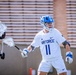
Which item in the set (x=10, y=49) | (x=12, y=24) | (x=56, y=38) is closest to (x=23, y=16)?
(x=12, y=24)

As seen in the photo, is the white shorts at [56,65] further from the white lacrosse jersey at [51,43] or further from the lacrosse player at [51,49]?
the white lacrosse jersey at [51,43]

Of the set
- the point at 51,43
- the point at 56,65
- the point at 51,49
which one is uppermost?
the point at 51,43

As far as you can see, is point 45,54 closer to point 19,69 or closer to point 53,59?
point 53,59

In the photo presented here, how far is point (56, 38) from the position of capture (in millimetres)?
7941

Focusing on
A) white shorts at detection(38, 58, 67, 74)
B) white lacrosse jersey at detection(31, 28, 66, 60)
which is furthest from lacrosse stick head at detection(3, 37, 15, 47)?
white shorts at detection(38, 58, 67, 74)

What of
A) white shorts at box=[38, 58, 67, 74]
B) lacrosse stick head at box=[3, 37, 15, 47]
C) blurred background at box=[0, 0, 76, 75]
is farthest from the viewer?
blurred background at box=[0, 0, 76, 75]

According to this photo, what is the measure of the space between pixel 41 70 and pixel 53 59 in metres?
0.40

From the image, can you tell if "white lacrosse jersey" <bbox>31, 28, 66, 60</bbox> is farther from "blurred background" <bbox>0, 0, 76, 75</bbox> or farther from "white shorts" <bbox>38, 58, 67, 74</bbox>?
"blurred background" <bbox>0, 0, 76, 75</bbox>

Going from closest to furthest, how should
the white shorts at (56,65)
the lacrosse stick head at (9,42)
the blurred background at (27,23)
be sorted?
the white shorts at (56,65) < the lacrosse stick head at (9,42) < the blurred background at (27,23)

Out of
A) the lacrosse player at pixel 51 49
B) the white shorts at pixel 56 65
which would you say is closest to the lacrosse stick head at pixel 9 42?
the lacrosse player at pixel 51 49

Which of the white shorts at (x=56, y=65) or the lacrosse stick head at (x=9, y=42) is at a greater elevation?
the lacrosse stick head at (x=9, y=42)

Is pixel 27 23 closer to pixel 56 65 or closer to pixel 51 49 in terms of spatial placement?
pixel 51 49

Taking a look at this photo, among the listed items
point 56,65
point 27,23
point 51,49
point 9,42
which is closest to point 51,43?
point 51,49

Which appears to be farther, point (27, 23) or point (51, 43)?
point (27, 23)
